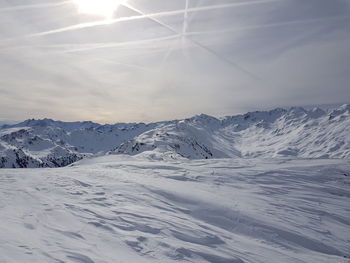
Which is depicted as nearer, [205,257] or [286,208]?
[205,257]

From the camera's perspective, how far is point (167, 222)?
11.6 m

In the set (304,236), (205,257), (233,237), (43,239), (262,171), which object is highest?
(262,171)

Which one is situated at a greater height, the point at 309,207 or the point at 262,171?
the point at 262,171

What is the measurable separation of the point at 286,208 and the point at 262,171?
11.1 meters

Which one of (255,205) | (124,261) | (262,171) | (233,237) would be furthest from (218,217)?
(262,171)

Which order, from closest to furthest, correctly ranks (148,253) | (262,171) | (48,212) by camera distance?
1. (148,253)
2. (48,212)
3. (262,171)

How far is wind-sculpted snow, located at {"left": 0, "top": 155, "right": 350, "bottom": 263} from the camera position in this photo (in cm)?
827

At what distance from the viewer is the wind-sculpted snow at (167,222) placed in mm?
8266

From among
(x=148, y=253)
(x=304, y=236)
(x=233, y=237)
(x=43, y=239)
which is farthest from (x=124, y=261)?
(x=304, y=236)

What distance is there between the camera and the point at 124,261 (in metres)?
7.66

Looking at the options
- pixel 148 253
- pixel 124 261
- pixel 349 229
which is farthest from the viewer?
pixel 349 229

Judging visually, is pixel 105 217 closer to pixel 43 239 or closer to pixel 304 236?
pixel 43 239

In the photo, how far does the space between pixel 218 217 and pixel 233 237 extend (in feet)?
8.52

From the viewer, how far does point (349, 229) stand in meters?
16.5
